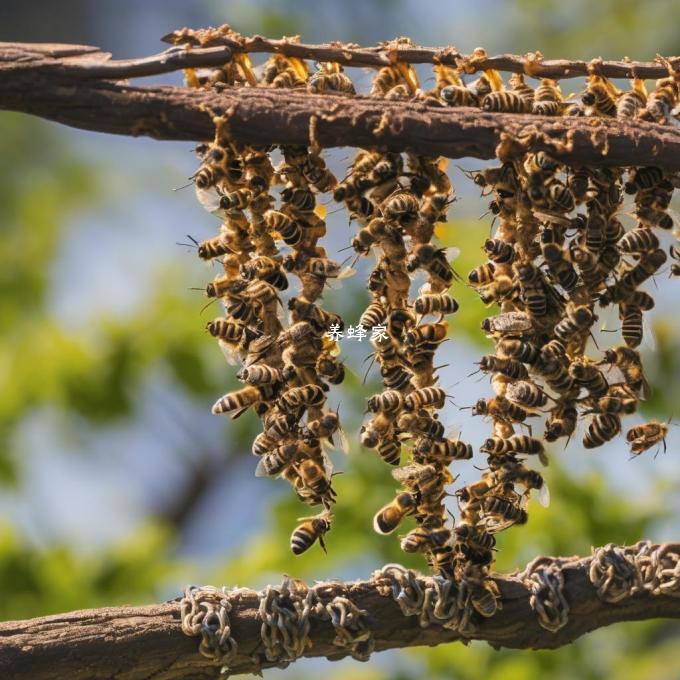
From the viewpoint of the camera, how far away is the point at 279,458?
3176mm

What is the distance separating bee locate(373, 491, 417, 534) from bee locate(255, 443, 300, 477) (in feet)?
1.07

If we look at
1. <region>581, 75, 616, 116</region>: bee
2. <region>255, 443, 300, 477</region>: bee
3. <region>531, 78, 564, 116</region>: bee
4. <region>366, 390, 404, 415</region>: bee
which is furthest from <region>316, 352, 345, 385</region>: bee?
<region>581, 75, 616, 116</region>: bee

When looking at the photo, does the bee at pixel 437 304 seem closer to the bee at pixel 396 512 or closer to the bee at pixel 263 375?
the bee at pixel 263 375

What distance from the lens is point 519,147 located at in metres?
2.95

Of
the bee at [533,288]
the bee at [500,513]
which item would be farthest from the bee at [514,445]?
the bee at [533,288]

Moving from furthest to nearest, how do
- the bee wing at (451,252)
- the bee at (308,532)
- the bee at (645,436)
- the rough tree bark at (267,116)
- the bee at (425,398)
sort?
the bee at (645,436) → the bee at (308,532) → the bee wing at (451,252) → the bee at (425,398) → the rough tree bark at (267,116)

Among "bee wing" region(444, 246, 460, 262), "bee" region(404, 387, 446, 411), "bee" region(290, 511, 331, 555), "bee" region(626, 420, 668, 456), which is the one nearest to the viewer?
"bee" region(404, 387, 446, 411)

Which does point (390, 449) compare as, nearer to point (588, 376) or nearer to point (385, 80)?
point (588, 376)

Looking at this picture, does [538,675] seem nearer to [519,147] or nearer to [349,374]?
[349,374]

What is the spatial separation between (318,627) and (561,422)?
2.91ft

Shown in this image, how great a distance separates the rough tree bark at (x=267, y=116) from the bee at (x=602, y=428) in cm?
73

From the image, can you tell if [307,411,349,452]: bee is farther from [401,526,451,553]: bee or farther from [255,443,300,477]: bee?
[401,526,451,553]: bee

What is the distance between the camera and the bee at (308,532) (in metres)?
3.35

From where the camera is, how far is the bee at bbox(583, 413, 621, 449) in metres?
3.26
